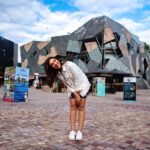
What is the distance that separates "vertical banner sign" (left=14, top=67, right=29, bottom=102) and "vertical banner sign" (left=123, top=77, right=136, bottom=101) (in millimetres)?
6530

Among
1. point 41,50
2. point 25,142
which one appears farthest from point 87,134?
point 41,50

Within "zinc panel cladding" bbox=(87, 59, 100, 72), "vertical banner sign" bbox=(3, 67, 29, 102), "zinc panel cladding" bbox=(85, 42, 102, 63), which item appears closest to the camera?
"vertical banner sign" bbox=(3, 67, 29, 102)

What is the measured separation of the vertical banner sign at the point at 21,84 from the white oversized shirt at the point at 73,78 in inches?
398

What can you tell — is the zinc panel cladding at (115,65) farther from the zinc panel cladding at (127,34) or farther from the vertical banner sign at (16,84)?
the vertical banner sign at (16,84)

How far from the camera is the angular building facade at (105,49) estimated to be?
156 feet

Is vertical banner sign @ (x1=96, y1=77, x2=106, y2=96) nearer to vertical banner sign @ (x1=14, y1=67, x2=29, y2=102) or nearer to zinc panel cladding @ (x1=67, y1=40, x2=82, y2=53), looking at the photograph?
vertical banner sign @ (x1=14, y1=67, x2=29, y2=102)

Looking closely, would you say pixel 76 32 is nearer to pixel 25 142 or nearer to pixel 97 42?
pixel 97 42

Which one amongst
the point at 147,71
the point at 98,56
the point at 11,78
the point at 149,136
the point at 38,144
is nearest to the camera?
the point at 38,144

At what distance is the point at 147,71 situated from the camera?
5778 centimetres

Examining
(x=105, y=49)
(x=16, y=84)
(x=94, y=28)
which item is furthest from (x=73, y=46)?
(x=16, y=84)

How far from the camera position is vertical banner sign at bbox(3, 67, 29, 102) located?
1495 centimetres

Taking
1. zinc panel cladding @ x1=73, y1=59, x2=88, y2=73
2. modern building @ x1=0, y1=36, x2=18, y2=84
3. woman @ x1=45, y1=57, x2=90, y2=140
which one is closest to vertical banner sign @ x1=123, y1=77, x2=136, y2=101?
woman @ x1=45, y1=57, x2=90, y2=140

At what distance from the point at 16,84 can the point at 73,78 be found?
10.4 meters

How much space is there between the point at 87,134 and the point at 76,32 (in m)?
48.1
